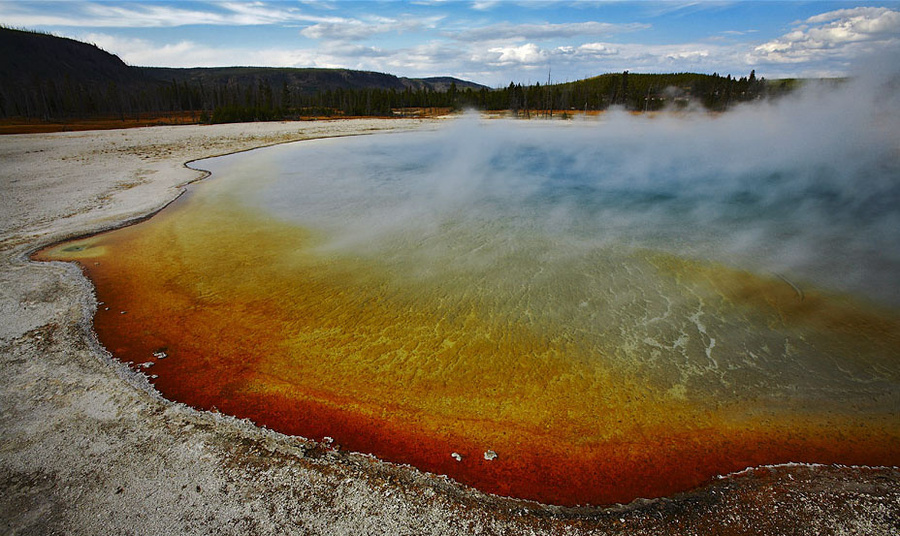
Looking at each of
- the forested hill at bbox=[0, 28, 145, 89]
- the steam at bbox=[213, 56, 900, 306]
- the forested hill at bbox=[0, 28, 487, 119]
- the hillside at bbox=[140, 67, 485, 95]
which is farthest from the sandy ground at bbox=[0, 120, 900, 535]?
the hillside at bbox=[140, 67, 485, 95]

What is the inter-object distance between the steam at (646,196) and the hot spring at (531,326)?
0.11m

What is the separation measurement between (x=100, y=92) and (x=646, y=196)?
67017mm

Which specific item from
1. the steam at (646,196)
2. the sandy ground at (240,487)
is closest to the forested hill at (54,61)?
the steam at (646,196)

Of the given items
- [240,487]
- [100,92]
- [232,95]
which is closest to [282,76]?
[232,95]

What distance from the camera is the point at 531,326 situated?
551cm

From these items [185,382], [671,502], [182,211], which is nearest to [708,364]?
[671,502]

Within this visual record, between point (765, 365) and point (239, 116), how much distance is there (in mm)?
50846

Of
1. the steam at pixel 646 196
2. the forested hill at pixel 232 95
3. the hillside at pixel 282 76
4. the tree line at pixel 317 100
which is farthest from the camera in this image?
the hillside at pixel 282 76

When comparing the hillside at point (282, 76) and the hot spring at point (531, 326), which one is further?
the hillside at point (282, 76)

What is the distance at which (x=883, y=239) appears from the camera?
9.06m

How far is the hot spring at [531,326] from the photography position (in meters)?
3.67

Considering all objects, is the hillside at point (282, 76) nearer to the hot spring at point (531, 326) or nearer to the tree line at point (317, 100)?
the tree line at point (317, 100)

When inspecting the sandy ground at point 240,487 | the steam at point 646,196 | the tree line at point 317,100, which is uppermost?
the tree line at point 317,100

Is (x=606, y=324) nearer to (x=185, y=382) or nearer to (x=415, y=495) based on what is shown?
(x=415, y=495)
